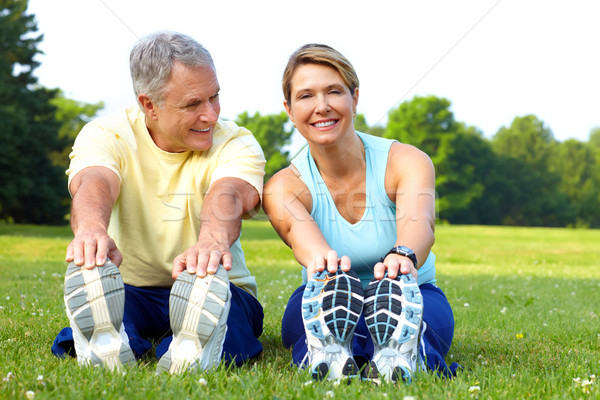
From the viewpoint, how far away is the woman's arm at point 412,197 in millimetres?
3098

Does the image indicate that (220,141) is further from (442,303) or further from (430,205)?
(442,303)

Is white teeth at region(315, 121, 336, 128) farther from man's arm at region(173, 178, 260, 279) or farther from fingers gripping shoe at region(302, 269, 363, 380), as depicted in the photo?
fingers gripping shoe at region(302, 269, 363, 380)

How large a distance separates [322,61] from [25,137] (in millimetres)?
27179

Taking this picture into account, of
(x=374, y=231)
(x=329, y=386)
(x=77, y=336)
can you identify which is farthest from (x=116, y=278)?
(x=374, y=231)

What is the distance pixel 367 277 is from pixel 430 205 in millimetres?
598

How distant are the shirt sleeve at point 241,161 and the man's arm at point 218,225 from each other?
4 cm

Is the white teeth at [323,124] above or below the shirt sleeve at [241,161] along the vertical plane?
above

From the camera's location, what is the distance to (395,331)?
2533 mm

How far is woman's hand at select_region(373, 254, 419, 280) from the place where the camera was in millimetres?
2697

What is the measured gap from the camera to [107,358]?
2.65 m

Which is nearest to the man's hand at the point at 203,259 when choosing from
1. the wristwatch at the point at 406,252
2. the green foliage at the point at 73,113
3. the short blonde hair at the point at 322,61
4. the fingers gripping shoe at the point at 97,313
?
the fingers gripping shoe at the point at 97,313

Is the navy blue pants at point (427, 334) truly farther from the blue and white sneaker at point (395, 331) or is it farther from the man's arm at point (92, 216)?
the man's arm at point (92, 216)

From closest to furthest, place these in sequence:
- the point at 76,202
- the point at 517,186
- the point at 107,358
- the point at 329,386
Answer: the point at 329,386 < the point at 107,358 < the point at 76,202 < the point at 517,186

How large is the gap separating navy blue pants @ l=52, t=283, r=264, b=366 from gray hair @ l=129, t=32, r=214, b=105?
121 cm
